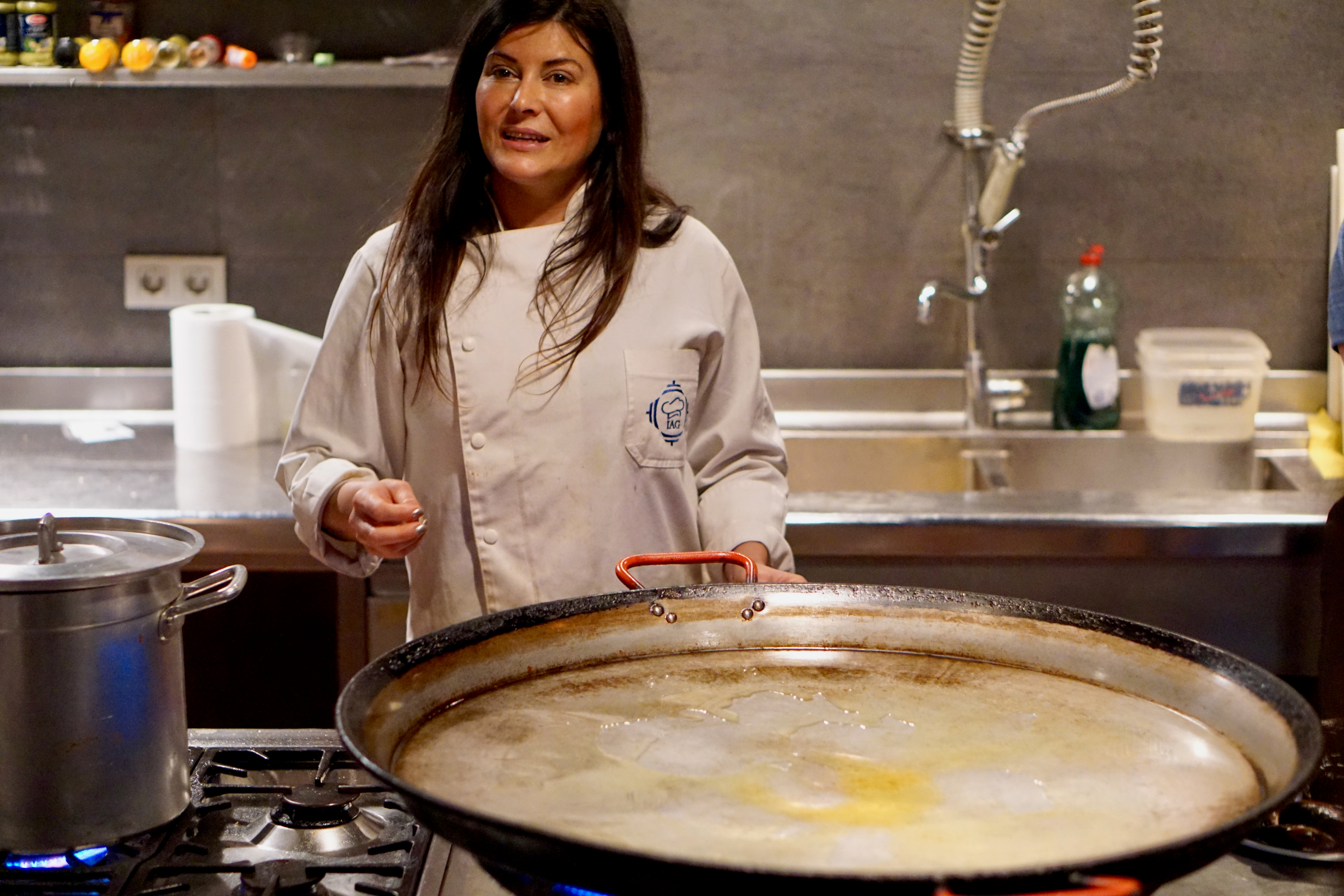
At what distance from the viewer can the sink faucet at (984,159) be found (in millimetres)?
2273

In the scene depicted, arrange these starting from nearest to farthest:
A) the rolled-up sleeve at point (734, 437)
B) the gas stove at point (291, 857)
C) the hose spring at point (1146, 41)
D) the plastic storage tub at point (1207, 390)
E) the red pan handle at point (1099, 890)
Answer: the red pan handle at point (1099, 890) < the gas stove at point (291, 857) < the rolled-up sleeve at point (734, 437) < the hose spring at point (1146, 41) < the plastic storage tub at point (1207, 390)

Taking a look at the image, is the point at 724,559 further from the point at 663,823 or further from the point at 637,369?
the point at 637,369

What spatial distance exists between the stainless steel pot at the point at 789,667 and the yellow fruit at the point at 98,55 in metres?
1.69

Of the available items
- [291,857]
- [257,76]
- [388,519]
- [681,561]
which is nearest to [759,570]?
[681,561]

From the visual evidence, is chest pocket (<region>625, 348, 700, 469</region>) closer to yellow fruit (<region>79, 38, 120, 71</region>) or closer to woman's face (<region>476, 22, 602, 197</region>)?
woman's face (<region>476, 22, 602, 197</region>)

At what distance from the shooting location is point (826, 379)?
8.53 feet

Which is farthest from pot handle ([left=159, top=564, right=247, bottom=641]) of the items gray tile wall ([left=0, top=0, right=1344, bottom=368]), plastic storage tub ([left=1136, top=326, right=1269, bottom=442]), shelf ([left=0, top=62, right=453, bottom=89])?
plastic storage tub ([left=1136, top=326, right=1269, bottom=442])

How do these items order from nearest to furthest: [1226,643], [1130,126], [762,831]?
[762,831]
[1226,643]
[1130,126]

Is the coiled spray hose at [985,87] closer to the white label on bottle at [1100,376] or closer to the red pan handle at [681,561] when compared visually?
the white label on bottle at [1100,376]

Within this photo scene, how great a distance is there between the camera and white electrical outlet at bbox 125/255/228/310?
8.50ft

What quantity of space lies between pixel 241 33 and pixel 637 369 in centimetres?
143

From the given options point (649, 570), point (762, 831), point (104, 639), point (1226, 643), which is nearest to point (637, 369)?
point (649, 570)

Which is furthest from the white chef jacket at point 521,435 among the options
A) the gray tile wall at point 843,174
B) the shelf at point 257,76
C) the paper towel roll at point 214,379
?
the gray tile wall at point 843,174

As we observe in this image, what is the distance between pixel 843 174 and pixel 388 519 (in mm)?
1540
